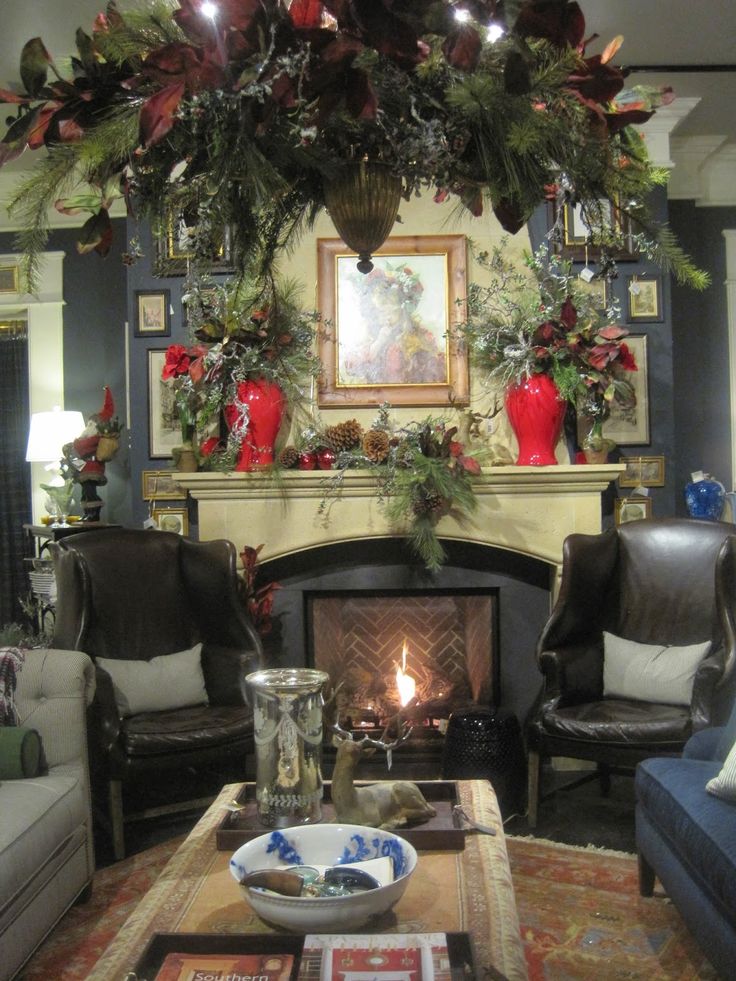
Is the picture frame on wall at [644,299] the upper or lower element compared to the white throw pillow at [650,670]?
upper

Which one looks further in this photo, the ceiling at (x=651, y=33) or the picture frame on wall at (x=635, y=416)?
the picture frame on wall at (x=635, y=416)

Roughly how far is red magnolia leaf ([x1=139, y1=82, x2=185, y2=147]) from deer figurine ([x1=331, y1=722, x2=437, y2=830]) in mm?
1452

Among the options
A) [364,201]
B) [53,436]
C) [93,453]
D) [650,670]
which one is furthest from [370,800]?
[53,436]

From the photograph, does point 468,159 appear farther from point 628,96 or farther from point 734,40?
point 734,40

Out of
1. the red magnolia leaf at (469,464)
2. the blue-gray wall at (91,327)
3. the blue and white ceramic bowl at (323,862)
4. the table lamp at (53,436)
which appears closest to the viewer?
the blue and white ceramic bowl at (323,862)

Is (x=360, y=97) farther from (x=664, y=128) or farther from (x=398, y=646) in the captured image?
(x=664, y=128)

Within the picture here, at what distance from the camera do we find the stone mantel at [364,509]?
3.94m

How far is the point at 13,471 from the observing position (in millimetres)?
5555

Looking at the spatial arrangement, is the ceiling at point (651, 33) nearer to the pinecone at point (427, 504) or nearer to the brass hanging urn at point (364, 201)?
the pinecone at point (427, 504)

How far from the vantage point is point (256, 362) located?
3.86 m

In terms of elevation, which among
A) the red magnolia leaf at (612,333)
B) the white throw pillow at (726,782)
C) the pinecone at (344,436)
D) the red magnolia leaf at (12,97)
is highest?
the red magnolia leaf at (612,333)

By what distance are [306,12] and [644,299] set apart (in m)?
3.44

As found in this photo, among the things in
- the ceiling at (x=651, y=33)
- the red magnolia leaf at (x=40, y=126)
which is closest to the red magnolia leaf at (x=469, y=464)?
the ceiling at (x=651, y=33)

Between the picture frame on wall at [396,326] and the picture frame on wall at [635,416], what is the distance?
665 mm
